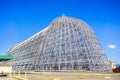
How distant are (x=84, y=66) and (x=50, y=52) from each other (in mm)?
14710

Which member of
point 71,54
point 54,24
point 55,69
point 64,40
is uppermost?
point 54,24

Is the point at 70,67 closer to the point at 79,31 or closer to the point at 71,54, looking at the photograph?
the point at 71,54

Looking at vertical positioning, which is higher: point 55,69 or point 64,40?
point 64,40

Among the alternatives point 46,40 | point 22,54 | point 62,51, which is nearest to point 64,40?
point 62,51

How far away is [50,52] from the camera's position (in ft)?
249

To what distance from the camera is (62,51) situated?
237 feet

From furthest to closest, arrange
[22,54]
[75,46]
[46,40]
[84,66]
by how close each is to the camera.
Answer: [22,54]
[46,40]
[75,46]
[84,66]

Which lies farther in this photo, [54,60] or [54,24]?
[54,24]

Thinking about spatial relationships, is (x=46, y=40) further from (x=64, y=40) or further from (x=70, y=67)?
(x=70, y=67)

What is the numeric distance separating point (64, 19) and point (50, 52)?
16210mm

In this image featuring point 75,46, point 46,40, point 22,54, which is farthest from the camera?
point 22,54

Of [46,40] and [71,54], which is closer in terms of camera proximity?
[71,54]

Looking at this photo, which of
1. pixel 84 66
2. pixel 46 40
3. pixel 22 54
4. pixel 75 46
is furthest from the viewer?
pixel 22 54

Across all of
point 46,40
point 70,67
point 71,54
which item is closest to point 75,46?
point 71,54
